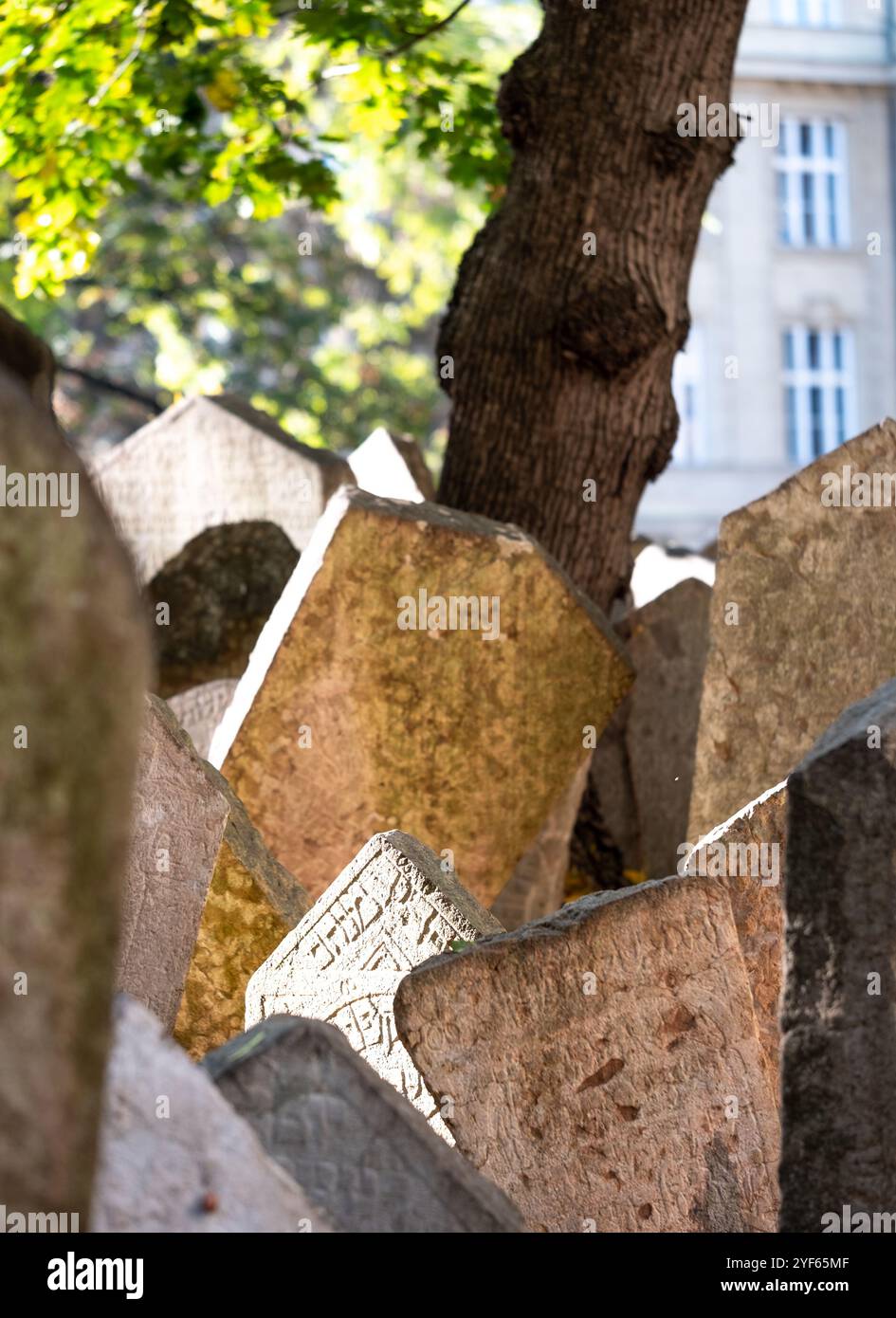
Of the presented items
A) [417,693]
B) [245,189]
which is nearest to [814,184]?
[245,189]

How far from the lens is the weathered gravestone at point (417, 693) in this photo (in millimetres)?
3818

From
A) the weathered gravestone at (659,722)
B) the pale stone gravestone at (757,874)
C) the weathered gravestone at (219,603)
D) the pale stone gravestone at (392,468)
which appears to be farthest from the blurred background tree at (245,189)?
the pale stone gravestone at (757,874)

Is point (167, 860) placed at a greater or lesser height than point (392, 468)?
lesser

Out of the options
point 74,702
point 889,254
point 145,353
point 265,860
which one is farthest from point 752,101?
point 74,702

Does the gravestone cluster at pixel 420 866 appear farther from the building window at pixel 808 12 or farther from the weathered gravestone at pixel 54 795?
the building window at pixel 808 12

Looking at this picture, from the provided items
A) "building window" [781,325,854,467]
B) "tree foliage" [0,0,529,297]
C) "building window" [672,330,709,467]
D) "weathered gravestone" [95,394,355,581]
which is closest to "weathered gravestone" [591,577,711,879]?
"weathered gravestone" [95,394,355,581]

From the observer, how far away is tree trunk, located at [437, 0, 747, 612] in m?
4.75

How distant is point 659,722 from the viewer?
5133mm

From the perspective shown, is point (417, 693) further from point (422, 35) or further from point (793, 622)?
point (422, 35)

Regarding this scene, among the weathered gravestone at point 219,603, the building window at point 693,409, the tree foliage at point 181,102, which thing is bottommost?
the weathered gravestone at point 219,603

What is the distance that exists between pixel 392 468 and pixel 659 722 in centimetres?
108

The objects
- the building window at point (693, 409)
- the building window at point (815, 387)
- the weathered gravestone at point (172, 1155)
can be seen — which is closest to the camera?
the weathered gravestone at point (172, 1155)

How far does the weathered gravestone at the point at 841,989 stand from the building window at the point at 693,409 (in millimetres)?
25459

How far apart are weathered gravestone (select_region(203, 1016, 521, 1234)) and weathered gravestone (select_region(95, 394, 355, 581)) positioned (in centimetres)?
345
